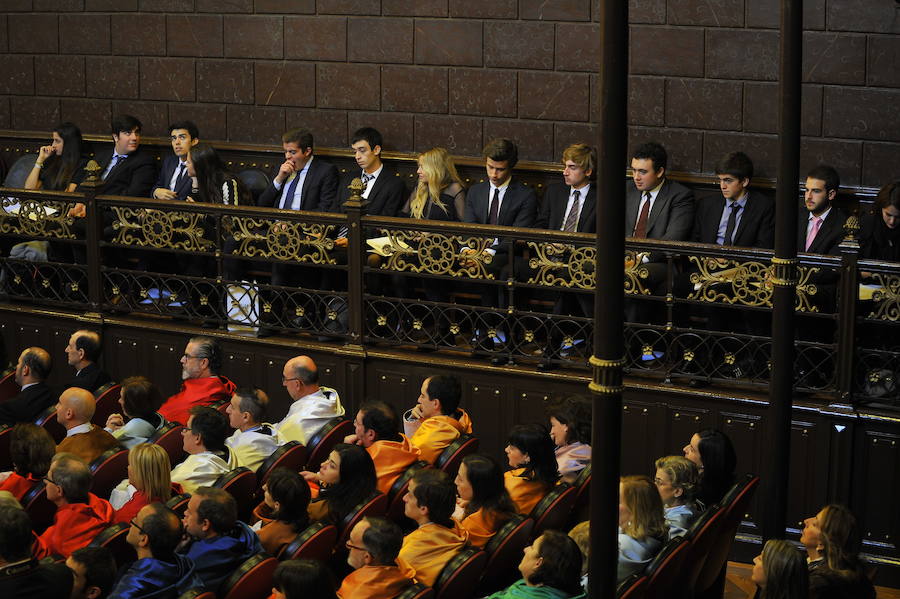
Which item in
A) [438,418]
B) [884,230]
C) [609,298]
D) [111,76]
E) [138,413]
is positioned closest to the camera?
[609,298]

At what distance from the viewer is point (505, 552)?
539 centimetres

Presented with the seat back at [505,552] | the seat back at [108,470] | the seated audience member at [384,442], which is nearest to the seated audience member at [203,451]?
the seat back at [108,470]

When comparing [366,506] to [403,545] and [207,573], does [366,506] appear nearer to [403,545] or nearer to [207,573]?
[403,545]

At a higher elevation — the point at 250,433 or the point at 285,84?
the point at 285,84

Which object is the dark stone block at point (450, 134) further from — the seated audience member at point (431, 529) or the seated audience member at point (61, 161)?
the seated audience member at point (431, 529)

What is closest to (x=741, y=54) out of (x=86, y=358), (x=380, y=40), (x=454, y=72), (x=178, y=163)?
(x=454, y=72)

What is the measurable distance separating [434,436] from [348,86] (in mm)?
4134

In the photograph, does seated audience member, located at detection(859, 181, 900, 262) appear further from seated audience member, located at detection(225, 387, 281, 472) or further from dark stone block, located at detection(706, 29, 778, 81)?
seated audience member, located at detection(225, 387, 281, 472)

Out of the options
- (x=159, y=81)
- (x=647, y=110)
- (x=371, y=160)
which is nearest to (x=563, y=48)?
(x=647, y=110)

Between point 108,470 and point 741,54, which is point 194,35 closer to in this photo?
point 741,54

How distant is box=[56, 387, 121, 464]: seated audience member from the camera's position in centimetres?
648

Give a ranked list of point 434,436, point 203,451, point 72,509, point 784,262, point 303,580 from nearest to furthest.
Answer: point 303,580 < point 784,262 < point 72,509 < point 203,451 < point 434,436

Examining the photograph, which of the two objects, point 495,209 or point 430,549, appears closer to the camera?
point 430,549

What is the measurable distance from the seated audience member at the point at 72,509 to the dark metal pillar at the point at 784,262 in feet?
9.20
